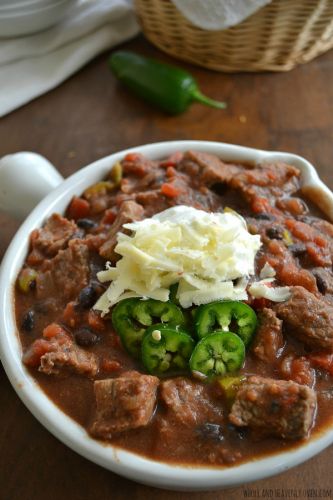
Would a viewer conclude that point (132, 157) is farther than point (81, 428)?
Yes

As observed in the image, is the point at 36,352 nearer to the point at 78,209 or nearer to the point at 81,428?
the point at 81,428

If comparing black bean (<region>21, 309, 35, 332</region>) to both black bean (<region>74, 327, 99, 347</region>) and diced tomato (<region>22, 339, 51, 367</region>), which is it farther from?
black bean (<region>74, 327, 99, 347</region>)

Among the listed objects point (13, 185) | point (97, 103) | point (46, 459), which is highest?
point (13, 185)

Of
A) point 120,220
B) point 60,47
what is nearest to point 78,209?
point 120,220

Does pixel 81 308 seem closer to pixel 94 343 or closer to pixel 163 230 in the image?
pixel 94 343

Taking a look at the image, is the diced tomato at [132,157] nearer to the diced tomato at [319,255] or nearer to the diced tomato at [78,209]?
the diced tomato at [78,209]

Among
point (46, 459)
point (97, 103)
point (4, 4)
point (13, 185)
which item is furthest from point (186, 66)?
point (46, 459)
